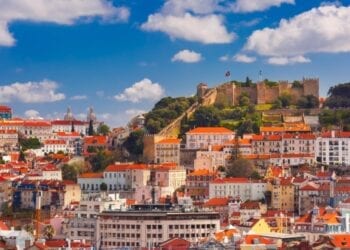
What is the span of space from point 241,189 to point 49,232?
1317 cm

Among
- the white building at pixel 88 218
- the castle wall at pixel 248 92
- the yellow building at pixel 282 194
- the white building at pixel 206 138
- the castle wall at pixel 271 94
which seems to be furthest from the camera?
the castle wall at pixel 248 92

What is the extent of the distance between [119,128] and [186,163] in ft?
50.0

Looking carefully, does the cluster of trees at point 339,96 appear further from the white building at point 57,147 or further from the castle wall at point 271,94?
the white building at point 57,147

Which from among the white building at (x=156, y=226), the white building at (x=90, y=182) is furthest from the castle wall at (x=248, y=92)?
the white building at (x=156, y=226)

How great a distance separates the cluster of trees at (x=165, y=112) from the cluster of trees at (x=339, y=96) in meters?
11.0

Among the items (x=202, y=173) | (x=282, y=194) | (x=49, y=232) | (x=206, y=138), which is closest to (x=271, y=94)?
(x=206, y=138)

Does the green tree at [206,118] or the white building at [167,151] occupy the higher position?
the green tree at [206,118]

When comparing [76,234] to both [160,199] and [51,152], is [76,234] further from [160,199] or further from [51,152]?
[51,152]

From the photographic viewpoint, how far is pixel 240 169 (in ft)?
227

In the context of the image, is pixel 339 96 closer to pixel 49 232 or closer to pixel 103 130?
pixel 103 130

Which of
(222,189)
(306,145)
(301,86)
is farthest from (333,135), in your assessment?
(301,86)

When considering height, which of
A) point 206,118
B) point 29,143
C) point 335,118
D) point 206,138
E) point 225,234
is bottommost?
point 225,234

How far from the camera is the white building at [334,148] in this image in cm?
7056

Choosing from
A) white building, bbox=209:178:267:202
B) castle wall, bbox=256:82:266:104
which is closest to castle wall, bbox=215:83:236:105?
castle wall, bbox=256:82:266:104
